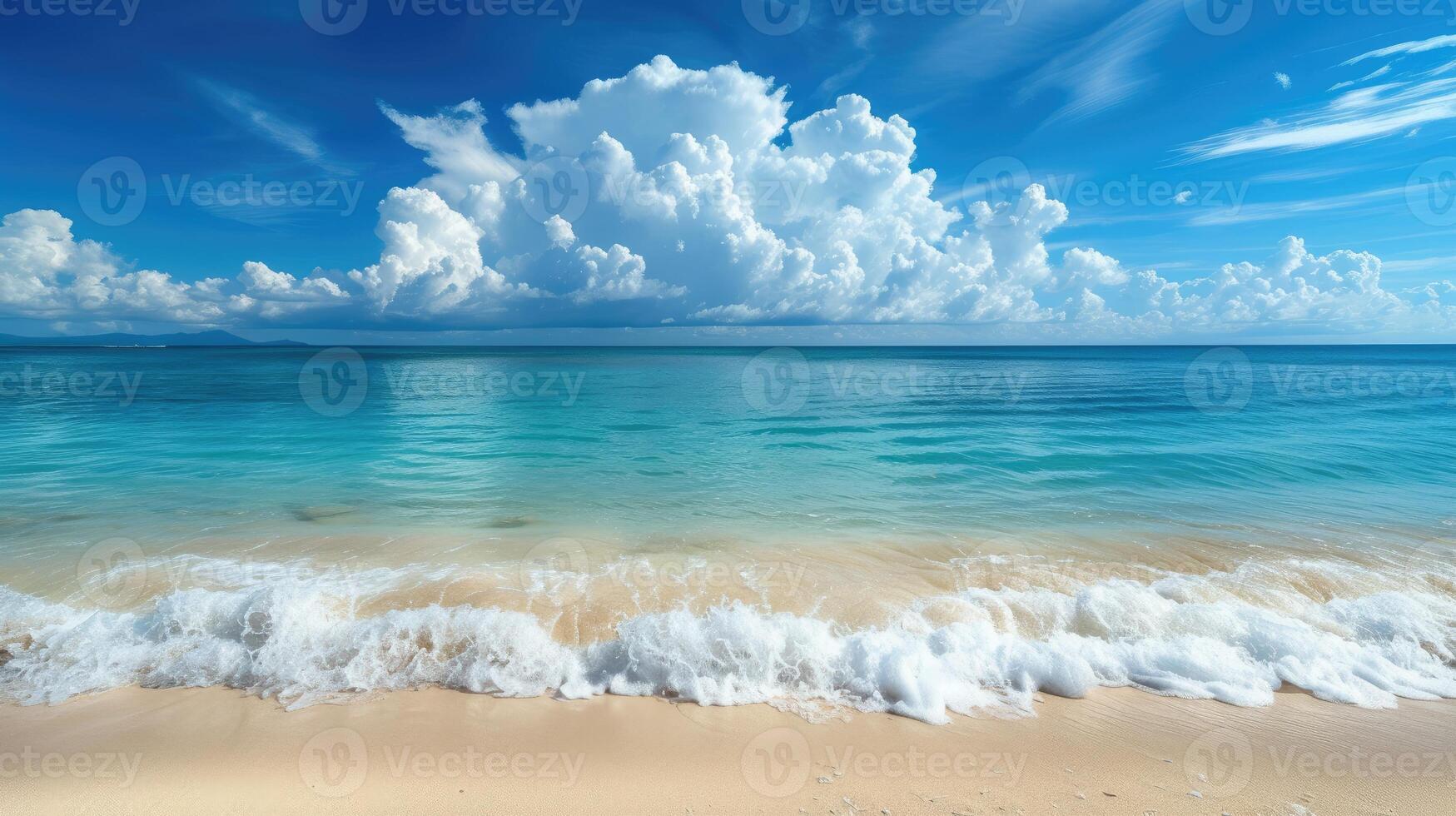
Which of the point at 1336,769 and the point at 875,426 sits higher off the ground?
the point at 875,426

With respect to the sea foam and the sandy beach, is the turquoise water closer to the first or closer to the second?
the sea foam

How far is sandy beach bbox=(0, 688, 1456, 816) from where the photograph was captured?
4.49 m

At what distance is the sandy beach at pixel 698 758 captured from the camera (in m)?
4.49

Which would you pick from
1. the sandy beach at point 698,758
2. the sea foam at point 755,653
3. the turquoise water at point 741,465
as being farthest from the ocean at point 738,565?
the sandy beach at point 698,758

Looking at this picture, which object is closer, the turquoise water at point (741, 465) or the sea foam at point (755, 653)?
the sea foam at point (755, 653)

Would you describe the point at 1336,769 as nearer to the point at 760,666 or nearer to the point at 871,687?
the point at 871,687

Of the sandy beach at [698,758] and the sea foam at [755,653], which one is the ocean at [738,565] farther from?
the sandy beach at [698,758]

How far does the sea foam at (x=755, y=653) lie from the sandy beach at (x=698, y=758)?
0.78 feet

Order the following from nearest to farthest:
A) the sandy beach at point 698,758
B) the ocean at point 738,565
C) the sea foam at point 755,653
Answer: the sandy beach at point 698,758 → the sea foam at point 755,653 → the ocean at point 738,565

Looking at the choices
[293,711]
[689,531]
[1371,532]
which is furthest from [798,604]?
[1371,532]

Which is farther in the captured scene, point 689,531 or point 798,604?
point 689,531

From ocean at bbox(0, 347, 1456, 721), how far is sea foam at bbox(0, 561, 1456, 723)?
31mm

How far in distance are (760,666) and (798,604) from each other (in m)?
1.67

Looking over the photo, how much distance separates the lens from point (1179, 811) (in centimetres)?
438
